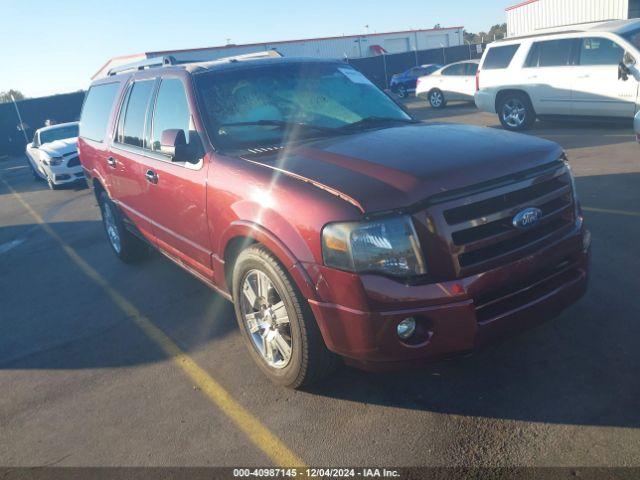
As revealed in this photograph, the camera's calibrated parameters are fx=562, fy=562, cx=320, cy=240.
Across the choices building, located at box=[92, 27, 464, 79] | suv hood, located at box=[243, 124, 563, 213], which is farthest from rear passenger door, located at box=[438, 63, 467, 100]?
building, located at box=[92, 27, 464, 79]

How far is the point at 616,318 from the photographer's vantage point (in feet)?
12.5

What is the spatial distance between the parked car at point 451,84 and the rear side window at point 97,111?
515 inches

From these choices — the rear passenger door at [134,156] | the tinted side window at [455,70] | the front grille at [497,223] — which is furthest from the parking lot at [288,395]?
the tinted side window at [455,70]

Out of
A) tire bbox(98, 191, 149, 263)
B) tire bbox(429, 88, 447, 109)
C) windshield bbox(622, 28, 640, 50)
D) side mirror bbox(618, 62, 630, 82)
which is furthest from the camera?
tire bbox(429, 88, 447, 109)

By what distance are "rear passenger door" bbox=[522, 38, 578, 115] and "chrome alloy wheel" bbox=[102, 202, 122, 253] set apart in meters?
8.95

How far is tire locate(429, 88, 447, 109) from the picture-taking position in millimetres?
18855

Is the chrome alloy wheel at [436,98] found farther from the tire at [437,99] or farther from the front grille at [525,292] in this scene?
the front grille at [525,292]

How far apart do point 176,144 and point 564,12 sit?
29.6 meters

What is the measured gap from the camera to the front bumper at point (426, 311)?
2736 mm

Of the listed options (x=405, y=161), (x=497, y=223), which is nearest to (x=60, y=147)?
(x=405, y=161)

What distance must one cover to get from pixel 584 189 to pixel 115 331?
581cm

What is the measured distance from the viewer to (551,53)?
11.4 metres

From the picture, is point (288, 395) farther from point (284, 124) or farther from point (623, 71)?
point (623, 71)

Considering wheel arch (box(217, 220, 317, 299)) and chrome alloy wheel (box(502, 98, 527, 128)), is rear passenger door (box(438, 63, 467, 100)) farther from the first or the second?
wheel arch (box(217, 220, 317, 299))
